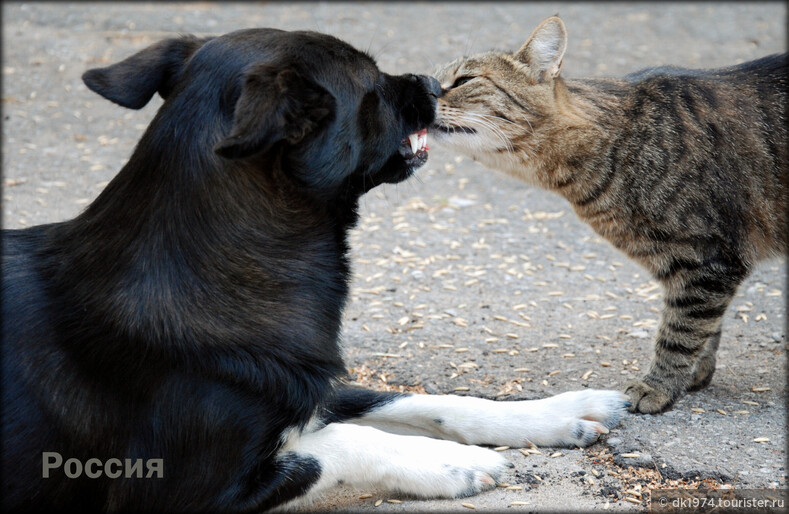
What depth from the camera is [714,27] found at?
9961 millimetres

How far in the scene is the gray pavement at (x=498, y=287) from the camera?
311cm

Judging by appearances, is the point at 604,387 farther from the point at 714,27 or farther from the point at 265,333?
the point at 714,27

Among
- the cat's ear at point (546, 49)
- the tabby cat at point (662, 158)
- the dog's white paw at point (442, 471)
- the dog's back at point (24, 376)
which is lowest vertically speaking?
the dog's white paw at point (442, 471)

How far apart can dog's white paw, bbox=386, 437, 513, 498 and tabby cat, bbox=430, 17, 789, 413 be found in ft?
2.90

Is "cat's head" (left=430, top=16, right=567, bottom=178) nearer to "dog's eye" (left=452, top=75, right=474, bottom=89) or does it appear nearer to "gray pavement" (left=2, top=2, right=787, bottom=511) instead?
"dog's eye" (left=452, top=75, right=474, bottom=89)

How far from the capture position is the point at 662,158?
149 inches

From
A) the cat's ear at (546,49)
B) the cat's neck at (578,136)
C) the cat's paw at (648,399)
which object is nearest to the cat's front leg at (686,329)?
the cat's paw at (648,399)

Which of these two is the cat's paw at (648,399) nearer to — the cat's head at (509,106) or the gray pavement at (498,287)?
the gray pavement at (498,287)

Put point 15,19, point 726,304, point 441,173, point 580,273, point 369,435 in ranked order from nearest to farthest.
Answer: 1. point 369,435
2. point 726,304
3. point 580,273
4. point 441,173
5. point 15,19

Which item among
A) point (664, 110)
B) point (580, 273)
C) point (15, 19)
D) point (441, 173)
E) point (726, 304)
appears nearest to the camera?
point (726, 304)

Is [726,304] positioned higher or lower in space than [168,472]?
higher

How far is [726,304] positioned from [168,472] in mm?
2405

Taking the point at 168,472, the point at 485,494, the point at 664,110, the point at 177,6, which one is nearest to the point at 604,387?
the point at 485,494

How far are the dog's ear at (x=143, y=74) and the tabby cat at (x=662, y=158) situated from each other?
150 cm
